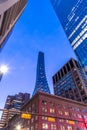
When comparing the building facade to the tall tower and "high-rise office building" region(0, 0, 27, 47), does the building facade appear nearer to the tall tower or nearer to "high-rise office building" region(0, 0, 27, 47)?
the tall tower

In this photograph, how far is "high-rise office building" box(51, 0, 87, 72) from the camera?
5650cm

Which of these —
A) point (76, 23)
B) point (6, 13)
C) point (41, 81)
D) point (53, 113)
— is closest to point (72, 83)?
point (41, 81)

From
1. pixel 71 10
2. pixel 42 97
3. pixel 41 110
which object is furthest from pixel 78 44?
pixel 41 110

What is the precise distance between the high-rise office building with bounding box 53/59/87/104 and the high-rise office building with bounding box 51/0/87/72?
148ft

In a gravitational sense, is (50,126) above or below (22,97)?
below

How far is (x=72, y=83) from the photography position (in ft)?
356

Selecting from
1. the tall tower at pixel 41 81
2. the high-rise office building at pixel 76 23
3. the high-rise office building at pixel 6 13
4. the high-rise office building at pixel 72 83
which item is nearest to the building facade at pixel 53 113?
the high-rise office building at pixel 72 83

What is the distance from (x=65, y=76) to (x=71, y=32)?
Answer: 62.8m

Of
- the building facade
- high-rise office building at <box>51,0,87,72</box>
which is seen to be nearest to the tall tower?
the building facade

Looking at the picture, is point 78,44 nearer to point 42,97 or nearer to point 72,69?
point 42,97

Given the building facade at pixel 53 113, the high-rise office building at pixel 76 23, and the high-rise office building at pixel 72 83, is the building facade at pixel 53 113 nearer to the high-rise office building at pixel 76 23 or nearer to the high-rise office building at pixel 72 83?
the high-rise office building at pixel 72 83

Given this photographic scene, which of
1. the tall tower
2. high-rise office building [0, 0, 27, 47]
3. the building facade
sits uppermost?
the tall tower

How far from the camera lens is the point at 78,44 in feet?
197

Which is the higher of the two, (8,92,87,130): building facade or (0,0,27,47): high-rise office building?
(0,0,27,47): high-rise office building
